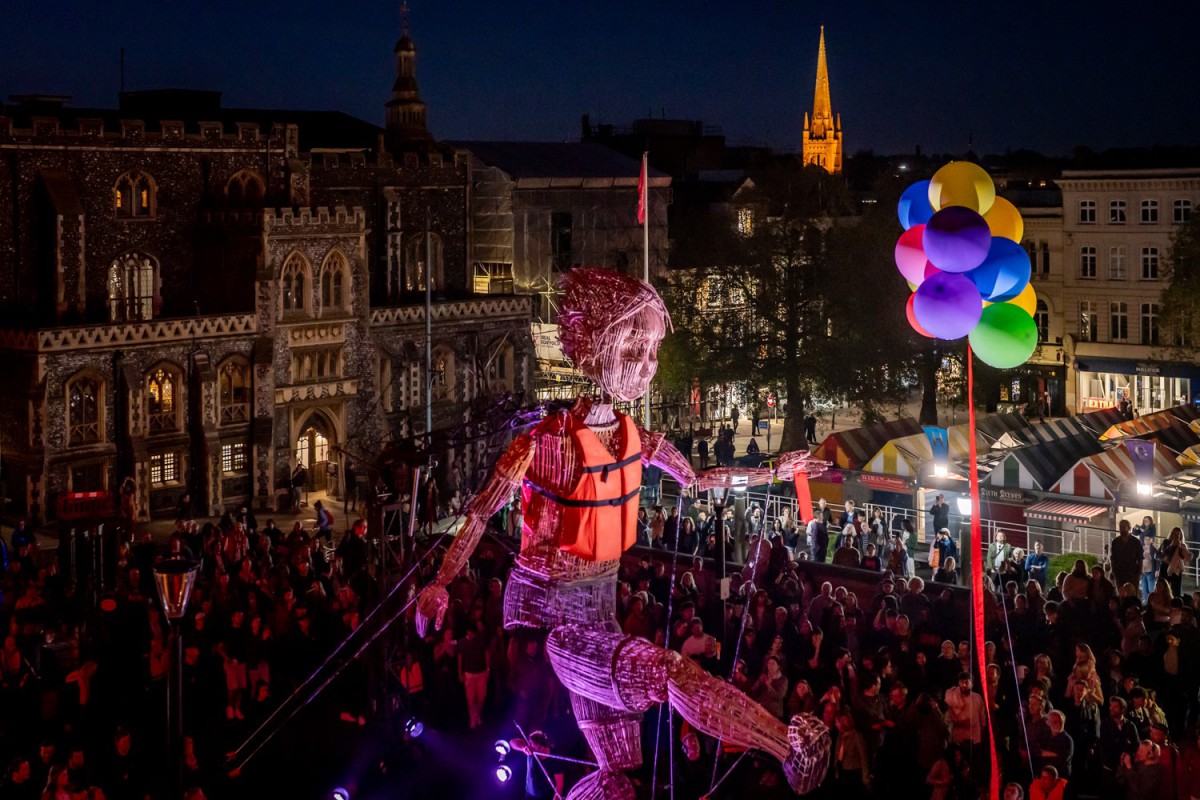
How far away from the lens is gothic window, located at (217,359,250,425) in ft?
123

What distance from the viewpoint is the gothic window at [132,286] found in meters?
38.0

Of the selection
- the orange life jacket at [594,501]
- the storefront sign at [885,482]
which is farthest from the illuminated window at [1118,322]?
the orange life jacket at [594,501]

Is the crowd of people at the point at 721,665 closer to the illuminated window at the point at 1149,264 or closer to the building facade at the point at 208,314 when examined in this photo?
the building facade at the point at 208,314

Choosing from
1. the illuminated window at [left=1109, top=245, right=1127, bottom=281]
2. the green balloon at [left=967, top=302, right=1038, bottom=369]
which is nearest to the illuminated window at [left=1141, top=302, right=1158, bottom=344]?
the illuminated window at [left=1109, top=245, right=1127, bottom=281]

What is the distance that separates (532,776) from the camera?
15062mm

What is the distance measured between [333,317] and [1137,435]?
19417 millimetres

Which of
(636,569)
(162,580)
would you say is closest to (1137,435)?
(636,569)

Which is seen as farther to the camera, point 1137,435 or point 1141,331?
point 1141,331

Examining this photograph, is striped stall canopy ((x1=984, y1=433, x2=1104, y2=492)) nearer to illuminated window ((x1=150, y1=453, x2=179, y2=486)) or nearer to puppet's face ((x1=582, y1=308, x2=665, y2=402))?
puppet's face ((x1=582, y1=308, x2=665, y2=402))

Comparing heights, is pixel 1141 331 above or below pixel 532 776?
above

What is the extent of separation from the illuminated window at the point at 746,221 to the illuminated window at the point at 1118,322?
12.3 meters

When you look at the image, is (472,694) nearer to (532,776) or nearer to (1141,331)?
A: (532,776)

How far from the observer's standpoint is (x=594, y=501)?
37.8 feet

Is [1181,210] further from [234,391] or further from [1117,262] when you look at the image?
[234,391]
